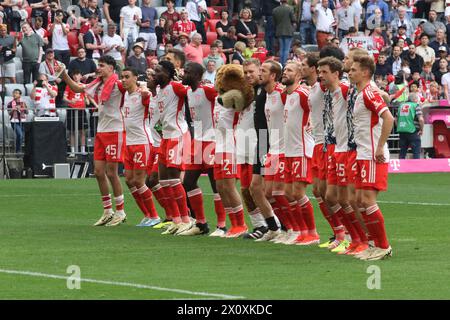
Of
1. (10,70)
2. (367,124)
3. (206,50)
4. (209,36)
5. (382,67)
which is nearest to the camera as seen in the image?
(367,124)

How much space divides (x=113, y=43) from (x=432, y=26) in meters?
11.0

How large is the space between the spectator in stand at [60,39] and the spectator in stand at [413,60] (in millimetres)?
9390

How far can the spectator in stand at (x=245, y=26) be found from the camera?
119 ft

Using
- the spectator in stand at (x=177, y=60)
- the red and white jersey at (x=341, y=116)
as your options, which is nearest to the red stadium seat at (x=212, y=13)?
the spectator in stand at (x=177, y=60)

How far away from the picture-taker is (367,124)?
47.8ft

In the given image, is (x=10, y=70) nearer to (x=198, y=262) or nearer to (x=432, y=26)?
(x=432, y=26)

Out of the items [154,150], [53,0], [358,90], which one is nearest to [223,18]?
[53,0]

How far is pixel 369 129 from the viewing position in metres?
14.5

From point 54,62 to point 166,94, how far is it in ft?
46.4

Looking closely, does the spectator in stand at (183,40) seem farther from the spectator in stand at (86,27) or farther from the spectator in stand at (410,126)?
the spectator in stand at (410,126)

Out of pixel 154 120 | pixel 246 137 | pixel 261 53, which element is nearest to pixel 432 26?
pixel 261 53

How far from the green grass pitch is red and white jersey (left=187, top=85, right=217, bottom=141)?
1.49m

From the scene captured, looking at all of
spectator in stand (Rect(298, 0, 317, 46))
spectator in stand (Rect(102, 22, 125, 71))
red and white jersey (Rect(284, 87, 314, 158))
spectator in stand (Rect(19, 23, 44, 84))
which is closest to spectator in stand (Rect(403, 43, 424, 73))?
spectator in stand (Rect(298, 0, 317, 46))
